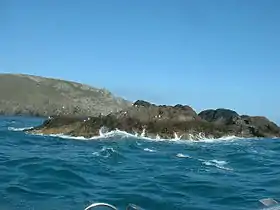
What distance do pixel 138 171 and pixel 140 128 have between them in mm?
23836

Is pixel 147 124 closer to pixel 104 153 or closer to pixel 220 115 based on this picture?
pixel 104 153

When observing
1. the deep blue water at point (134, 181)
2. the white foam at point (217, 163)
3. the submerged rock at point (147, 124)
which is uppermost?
the submerged rock at point (147, 124)

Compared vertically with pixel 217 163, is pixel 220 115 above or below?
above

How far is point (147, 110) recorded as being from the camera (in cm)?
4584

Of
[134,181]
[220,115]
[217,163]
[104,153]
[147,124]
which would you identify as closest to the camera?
[134,181]

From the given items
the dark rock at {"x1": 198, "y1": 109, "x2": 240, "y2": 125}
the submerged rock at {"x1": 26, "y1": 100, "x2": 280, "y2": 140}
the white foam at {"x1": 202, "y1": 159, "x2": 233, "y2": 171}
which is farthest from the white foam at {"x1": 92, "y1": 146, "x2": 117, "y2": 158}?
the dark rock at {"x1": 198, "y1": 109, "x2": 240, "y2": 125}

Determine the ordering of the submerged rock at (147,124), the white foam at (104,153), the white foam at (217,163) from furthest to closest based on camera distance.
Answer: the submerged rock at (147,124) → the white foam at (104,153) → the white foam at (217,163)

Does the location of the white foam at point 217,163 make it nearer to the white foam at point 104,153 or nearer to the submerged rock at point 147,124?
the white foam at point 104,153

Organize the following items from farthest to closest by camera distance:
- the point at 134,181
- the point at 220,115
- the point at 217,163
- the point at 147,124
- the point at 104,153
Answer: the point at 220,115, the point at 147,124, the point at 104,153, the point at 217,163, the point at 134,181

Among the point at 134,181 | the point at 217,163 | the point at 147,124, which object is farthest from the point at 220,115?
the point at 134,181

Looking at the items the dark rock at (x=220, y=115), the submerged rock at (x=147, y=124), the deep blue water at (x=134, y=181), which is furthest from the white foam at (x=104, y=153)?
the dark rock at (x=220, y=115)

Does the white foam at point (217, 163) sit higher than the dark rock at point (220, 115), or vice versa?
the dark rock at point (220, 115)

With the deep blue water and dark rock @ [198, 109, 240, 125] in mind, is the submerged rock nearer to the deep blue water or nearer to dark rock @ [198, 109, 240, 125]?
dark rock @ [198, 109, 240, 125]

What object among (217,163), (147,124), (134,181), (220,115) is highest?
(220,115)
